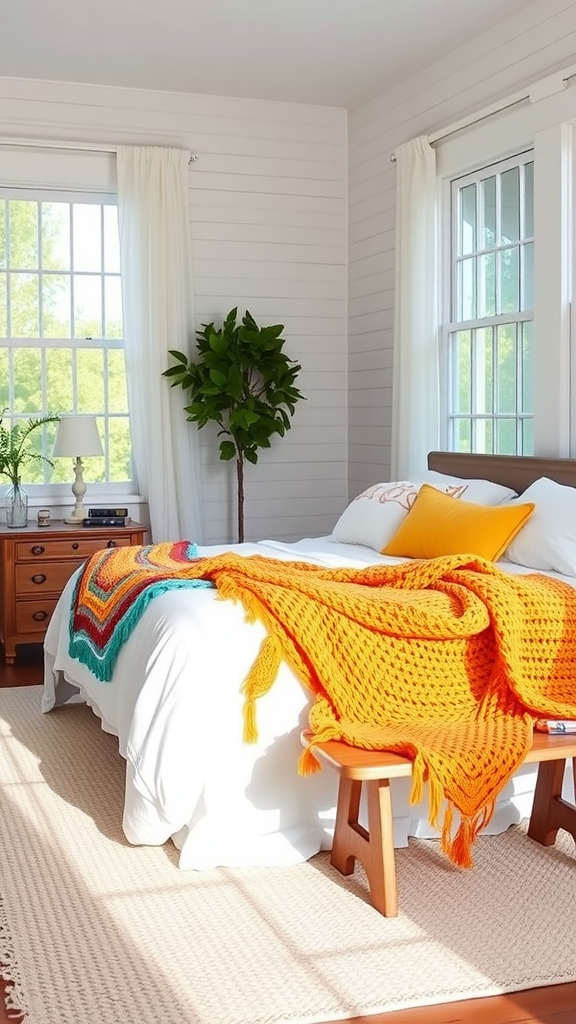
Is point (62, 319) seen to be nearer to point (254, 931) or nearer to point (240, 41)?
point (240, 41)

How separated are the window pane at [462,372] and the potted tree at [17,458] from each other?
2007mm

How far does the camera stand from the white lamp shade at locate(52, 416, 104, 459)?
5.61 metres

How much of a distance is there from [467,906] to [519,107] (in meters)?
3.43

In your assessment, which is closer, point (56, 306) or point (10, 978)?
point (10, 978)

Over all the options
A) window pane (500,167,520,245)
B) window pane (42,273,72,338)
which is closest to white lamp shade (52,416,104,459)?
window pane (42,273,72,338)

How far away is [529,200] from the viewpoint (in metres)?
4.84

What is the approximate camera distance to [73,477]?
6.14 meters

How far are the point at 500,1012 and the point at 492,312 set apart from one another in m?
3.53

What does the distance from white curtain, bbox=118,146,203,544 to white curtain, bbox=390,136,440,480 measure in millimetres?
1197

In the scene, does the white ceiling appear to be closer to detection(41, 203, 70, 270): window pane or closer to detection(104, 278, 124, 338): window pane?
detection(41, 203, 70, 270): window pane

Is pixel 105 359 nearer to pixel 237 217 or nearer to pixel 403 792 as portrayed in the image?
pixel 237 217

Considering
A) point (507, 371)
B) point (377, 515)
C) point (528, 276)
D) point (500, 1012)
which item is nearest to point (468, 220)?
point (528, 276)

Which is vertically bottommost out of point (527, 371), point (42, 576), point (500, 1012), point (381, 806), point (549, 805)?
point (500, 1012)

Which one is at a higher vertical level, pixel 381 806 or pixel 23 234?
pixel 23 234
